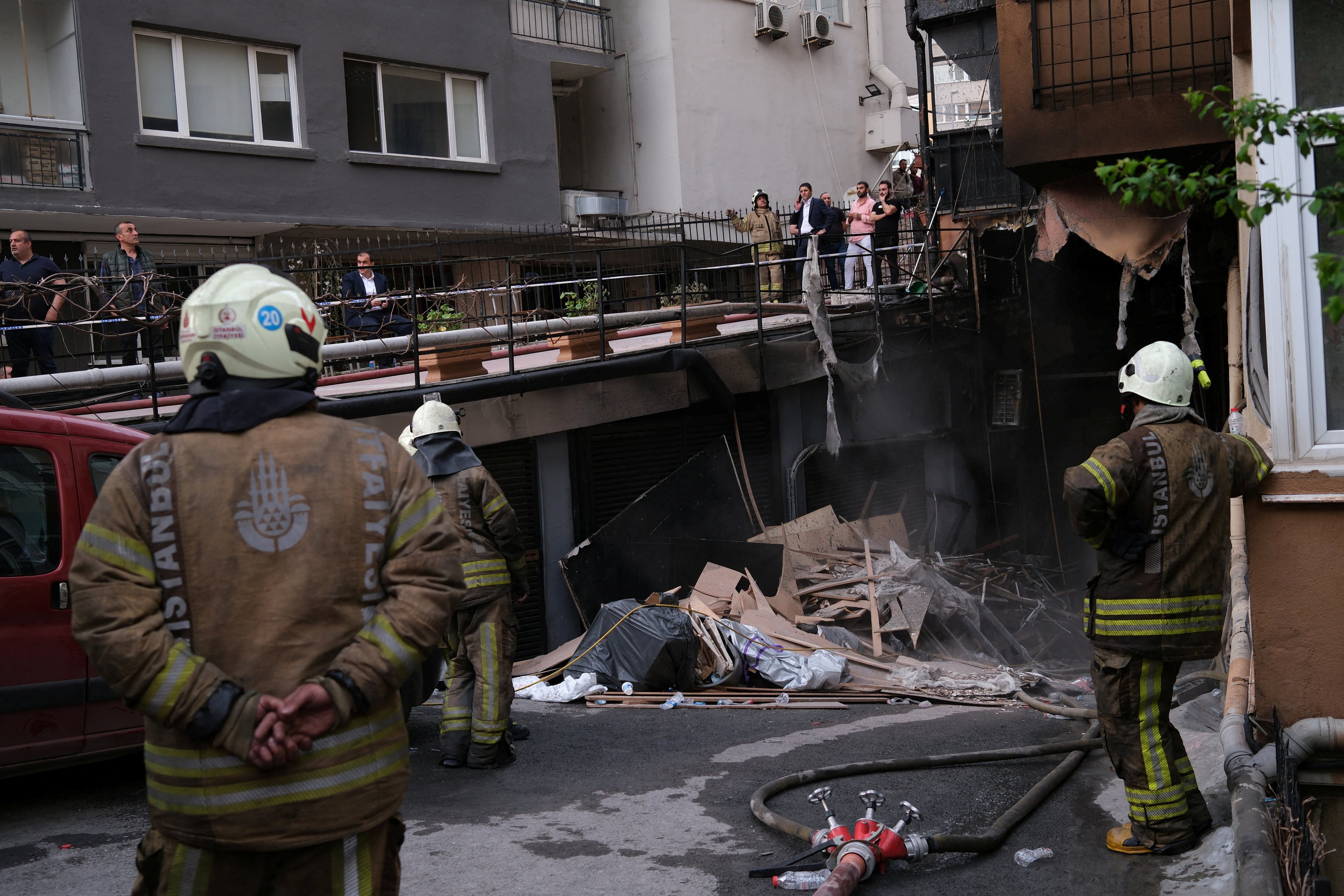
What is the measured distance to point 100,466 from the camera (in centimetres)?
545

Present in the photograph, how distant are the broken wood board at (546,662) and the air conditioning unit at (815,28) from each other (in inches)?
641

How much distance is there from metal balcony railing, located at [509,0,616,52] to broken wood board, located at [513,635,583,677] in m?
12.2

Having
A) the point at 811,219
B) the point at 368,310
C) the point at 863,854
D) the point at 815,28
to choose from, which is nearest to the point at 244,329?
the point at 863,854

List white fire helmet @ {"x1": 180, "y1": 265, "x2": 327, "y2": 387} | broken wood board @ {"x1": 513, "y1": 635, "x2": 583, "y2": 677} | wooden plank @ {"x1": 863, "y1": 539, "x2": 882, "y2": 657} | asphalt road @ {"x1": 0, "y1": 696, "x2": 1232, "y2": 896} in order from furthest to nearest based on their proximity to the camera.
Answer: wooden plank @ {"x1": 863, "y1": 539, "x2": 882, "y2": 657} < broken wood board @ {"x1": 513, "y1": 635, "x2": 583, "y2": 677} < asphalt road @ {"x1": 0, "y1": 696, "x2": 1232, "y2": 896} < white fire helmet @ {"x1": 180, "y1": 265, "x2": 327, "y2": 387}

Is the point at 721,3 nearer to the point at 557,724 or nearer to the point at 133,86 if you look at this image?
the point at 133,86

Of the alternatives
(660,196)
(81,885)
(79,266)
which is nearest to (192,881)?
(81,885)

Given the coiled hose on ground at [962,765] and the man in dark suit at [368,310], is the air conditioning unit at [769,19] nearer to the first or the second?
the man in dark suit at [368,310]

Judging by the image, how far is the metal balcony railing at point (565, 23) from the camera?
61.8 feet

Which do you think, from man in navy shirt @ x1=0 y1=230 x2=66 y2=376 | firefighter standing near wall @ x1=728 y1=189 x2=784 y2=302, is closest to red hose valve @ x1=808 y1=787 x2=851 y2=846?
man in navy shirt @ x1=0 y1=230 x2=66 y2=376

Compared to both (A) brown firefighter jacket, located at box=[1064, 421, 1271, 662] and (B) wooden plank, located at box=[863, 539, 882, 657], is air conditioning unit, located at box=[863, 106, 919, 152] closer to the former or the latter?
(B) wooden plank, located at box=[863, 539, 882, 657]

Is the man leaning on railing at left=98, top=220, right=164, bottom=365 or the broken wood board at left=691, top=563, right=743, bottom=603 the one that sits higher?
the man leaning on railing at left=98, top=220, right=164, bottom=365

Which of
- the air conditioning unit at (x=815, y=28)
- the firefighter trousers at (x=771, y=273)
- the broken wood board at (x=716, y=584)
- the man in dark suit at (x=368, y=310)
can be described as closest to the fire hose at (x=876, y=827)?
the broken wood board at (x=716, y=584)

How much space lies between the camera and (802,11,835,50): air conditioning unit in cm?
2247

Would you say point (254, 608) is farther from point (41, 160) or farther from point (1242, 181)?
point (41, 160)
